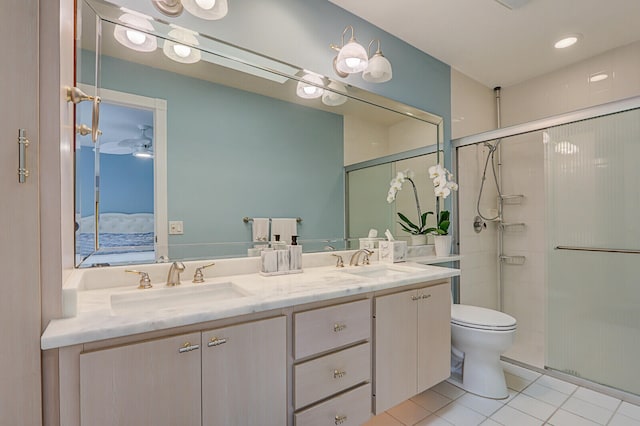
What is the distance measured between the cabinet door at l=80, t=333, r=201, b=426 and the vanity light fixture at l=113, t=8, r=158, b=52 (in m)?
1.17

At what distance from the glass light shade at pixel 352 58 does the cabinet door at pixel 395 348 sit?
1.26 meters

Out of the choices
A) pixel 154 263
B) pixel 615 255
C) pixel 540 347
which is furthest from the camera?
pixel 540 347

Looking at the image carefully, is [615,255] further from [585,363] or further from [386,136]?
[386,136]

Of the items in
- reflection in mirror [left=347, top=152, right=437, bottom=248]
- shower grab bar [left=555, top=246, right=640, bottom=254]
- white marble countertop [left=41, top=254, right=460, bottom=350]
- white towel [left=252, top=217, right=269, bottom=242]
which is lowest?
white marble countertop [left=41, top=254, right=460, bottom=350]

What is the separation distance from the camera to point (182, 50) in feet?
4.50

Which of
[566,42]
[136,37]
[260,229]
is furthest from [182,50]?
[566,42]

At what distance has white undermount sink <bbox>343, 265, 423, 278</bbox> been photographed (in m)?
1.75

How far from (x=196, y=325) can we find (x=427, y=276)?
110 centimetres

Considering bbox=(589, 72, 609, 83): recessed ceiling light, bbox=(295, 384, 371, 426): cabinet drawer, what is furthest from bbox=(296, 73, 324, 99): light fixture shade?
bbox=(589, 72, 609, 83): recessed ceiling light

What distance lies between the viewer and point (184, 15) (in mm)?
1354

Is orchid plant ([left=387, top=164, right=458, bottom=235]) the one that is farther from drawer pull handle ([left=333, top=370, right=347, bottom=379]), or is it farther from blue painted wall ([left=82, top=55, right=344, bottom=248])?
drawer pull handle ([left=333, top=370, right=347, bottom=379])

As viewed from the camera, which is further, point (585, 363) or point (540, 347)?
point (540, 347)

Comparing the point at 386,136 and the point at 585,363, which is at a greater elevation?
the point at 386,136

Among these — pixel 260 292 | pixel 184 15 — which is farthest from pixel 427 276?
pixel 184 15
